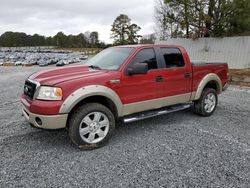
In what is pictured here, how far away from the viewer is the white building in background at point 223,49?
1192 cm

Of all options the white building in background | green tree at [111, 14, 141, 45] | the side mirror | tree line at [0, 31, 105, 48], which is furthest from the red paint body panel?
tree line at [0, 31, 105, 48]

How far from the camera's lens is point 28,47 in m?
124

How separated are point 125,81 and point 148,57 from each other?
2.64ft

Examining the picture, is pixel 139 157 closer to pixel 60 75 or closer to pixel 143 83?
pixel 143 83

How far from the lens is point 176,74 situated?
4324mm

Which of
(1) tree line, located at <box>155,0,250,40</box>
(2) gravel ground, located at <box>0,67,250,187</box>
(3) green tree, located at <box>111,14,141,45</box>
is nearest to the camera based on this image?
(2) gravel ground, located at <box>0,67,250,187</box>

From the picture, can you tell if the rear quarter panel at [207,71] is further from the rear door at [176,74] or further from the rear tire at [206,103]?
the rear tire at [206,103]

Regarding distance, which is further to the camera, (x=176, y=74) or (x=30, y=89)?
(x=176, y=74)

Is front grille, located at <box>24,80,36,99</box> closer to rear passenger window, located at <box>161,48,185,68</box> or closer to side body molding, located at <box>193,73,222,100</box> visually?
rear passenger window, located at <box>161,48,185,68</box>

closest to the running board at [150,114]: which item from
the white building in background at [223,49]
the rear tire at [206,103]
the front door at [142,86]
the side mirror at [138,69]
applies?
the front door at [142,86]

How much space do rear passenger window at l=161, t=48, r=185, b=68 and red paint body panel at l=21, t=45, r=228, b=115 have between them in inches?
4.3

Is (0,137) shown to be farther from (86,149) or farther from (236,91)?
(236,91)

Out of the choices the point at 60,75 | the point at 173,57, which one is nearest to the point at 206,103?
the point at 173,57

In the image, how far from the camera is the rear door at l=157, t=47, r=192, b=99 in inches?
166
